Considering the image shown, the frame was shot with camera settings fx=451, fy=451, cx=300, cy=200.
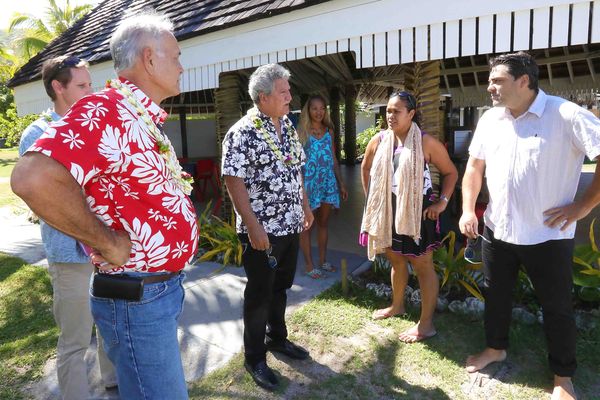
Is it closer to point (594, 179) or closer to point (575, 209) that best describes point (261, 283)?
point (575, 209)

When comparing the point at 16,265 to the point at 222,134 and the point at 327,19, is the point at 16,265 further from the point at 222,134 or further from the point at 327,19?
the point at 327,19

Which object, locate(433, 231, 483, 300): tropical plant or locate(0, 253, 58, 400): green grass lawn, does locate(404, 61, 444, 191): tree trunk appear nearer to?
locate(433, 231, 483, 300): tropical plant

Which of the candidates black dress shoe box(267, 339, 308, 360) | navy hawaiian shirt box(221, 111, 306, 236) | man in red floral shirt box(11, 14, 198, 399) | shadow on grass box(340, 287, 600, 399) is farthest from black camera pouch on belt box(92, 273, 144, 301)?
shadow on grass box(340, 287, 600, 399)

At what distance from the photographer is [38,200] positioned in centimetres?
129

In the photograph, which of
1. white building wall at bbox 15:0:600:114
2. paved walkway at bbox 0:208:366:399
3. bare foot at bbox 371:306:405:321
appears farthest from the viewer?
bare foot at bbox 371:306:405:321

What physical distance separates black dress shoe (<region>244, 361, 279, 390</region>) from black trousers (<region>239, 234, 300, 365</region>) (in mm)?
39

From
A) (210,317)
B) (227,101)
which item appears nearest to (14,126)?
(227,101)

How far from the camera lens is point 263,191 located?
9.11ft

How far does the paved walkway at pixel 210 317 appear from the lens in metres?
3.22

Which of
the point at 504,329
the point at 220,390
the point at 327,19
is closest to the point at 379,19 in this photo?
the point at 327,19

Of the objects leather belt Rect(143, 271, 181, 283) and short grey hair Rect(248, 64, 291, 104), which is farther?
short grey hair Rect(248, 64, 291, 104)

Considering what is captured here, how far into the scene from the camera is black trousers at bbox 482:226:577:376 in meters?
2.59

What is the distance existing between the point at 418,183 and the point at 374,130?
16694mm

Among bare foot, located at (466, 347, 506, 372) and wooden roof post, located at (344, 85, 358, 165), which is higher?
wooden roof post, located at (344, 85, 358, 165)
